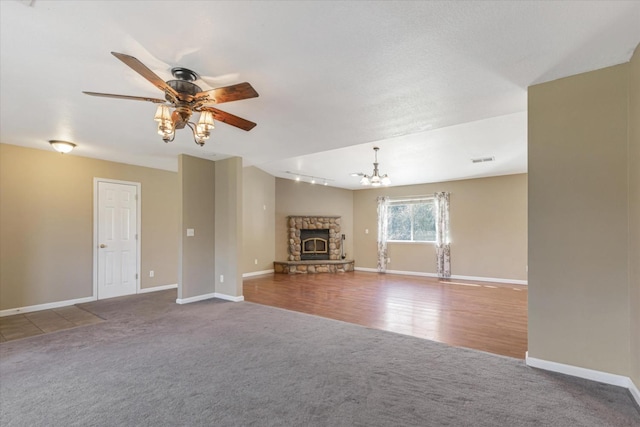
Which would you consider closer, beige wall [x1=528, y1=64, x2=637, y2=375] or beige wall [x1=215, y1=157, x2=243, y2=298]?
beige wall [x1=528, y1=64, x2=637, y2=375]

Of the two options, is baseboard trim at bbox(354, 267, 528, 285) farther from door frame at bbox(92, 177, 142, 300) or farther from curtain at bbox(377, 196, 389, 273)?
door frame at bbox(92, 177, 142, 300)

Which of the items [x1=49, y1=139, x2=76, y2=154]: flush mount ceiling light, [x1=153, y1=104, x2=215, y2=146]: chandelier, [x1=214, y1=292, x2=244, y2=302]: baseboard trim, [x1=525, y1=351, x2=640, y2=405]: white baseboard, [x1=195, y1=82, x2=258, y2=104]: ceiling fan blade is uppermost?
[x1=49, y1=139, x2=76, y2=154]: flush mount ceiling light

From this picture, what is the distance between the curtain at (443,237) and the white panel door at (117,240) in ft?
23.3

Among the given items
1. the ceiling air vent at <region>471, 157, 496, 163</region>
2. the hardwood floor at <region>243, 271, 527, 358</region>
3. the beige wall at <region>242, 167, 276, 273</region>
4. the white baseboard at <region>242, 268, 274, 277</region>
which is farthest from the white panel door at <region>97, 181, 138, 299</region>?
the ceiling air vent at <region>471, 157, 496, 163</region>

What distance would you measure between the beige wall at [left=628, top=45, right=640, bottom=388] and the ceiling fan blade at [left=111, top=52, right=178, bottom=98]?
3.39 metres

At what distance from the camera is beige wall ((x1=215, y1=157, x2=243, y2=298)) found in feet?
17.3

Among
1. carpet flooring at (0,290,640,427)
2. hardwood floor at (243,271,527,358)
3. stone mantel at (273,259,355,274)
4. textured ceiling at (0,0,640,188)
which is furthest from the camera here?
stone mantel at (273,259,355,274)

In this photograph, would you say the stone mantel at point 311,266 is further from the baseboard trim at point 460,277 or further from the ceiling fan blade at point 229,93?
the ceiling fan blade at point 229,93

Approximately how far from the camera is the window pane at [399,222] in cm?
884

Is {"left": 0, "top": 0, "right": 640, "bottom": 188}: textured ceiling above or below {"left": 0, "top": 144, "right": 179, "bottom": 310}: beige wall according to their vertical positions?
above

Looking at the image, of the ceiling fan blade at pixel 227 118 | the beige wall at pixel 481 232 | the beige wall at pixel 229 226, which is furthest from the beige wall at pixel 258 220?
the ceiling fan blade at pixel 227 118

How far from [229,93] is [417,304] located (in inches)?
173

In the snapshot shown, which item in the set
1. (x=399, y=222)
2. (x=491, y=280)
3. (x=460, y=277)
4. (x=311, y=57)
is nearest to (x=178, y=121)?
(x=311, y=57)

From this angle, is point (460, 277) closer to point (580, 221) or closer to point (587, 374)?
point (587, 374)
